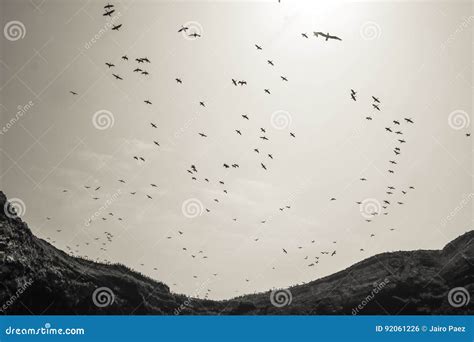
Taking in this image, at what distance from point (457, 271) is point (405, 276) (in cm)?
465

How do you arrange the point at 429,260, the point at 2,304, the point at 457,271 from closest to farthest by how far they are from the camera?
the point at 2,304, the point at 457,271, the point at 429,260

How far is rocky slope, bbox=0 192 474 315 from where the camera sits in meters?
24.8

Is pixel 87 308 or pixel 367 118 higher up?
pixel 367 118

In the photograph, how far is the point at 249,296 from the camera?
47125 millimetres

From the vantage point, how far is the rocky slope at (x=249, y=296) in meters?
24.8

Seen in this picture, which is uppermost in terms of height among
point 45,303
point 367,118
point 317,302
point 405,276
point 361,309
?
point 367,118

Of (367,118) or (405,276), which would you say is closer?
(367,118)

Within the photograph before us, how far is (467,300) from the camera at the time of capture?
1124 inches

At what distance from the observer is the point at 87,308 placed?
97.9 feet

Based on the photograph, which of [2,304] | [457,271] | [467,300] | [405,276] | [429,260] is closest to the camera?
[2,304]

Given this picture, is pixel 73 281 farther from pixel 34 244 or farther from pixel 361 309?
pixel 361 309

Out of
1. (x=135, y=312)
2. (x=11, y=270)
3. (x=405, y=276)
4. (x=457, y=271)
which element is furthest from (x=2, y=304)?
(x=457, y=271)

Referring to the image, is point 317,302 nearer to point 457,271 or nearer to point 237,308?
point 237,308

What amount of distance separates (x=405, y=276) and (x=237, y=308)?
61.0 feet
